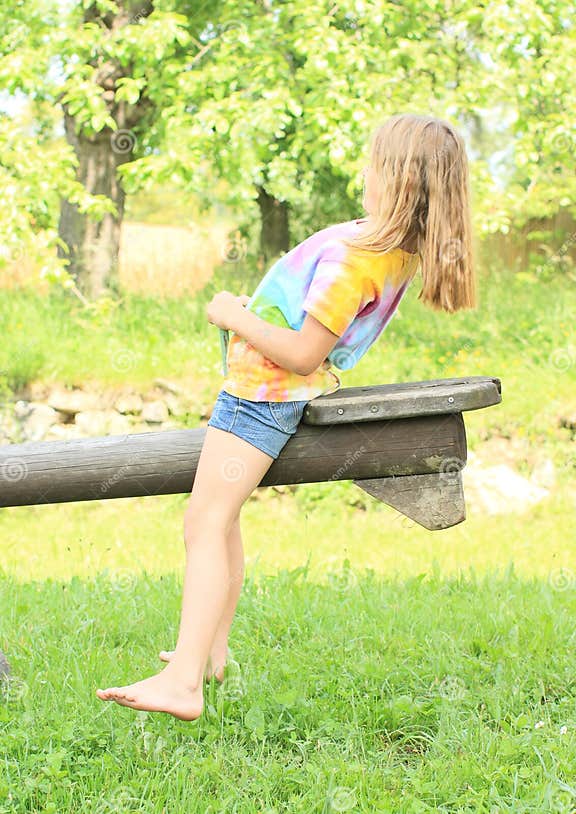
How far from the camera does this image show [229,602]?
282cm

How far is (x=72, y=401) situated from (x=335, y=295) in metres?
5.62

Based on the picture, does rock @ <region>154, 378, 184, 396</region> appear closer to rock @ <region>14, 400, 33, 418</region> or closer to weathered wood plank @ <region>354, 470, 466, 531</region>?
rock @ <region>14, 400, 33, 418</region>

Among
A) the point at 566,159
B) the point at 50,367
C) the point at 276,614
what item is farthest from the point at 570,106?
the point at 276,614

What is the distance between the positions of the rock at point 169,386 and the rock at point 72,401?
21.4 inches

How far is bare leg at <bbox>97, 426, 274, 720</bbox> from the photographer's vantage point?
241 cm

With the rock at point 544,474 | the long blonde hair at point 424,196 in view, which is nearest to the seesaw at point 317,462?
the long blonde hair at point 424,196

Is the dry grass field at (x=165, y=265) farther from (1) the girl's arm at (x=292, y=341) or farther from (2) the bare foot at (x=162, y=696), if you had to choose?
(2) the bare foot at (x=162, y=696)

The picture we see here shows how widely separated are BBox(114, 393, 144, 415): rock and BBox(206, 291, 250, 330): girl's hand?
5.25 metres

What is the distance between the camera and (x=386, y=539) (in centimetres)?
614

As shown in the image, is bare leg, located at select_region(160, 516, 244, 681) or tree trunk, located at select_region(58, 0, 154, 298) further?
tree trunk, located at select_region(58, 0, 154, 298)

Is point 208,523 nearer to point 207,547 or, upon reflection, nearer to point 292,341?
point 207,547

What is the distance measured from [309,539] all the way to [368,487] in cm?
361

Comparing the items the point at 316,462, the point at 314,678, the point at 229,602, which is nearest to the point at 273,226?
the point at 314,678

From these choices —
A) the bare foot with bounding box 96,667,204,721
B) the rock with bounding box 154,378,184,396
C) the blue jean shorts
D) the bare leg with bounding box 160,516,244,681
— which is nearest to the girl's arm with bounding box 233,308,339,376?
the blue jean shorts
